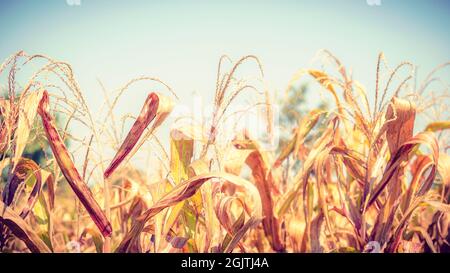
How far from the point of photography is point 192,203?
1.26m

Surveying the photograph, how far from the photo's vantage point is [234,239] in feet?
3.82

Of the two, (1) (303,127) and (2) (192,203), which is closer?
(2) (192,203)

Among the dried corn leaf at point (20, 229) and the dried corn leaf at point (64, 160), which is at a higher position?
the dried corn leaf at point (64, 160)

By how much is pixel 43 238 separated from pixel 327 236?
1183mm

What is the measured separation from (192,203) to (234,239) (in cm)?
20

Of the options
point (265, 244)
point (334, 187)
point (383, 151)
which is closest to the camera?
point (383, 151)

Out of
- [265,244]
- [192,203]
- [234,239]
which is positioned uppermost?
[192,203]

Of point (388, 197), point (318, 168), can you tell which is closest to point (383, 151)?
point (388, 197)

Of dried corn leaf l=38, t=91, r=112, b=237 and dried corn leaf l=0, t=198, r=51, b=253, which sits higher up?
dried corn leaf l=38, t=91, r=112, b=237

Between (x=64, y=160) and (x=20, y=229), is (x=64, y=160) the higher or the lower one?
the higher one

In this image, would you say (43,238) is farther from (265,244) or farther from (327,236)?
(327,236)
